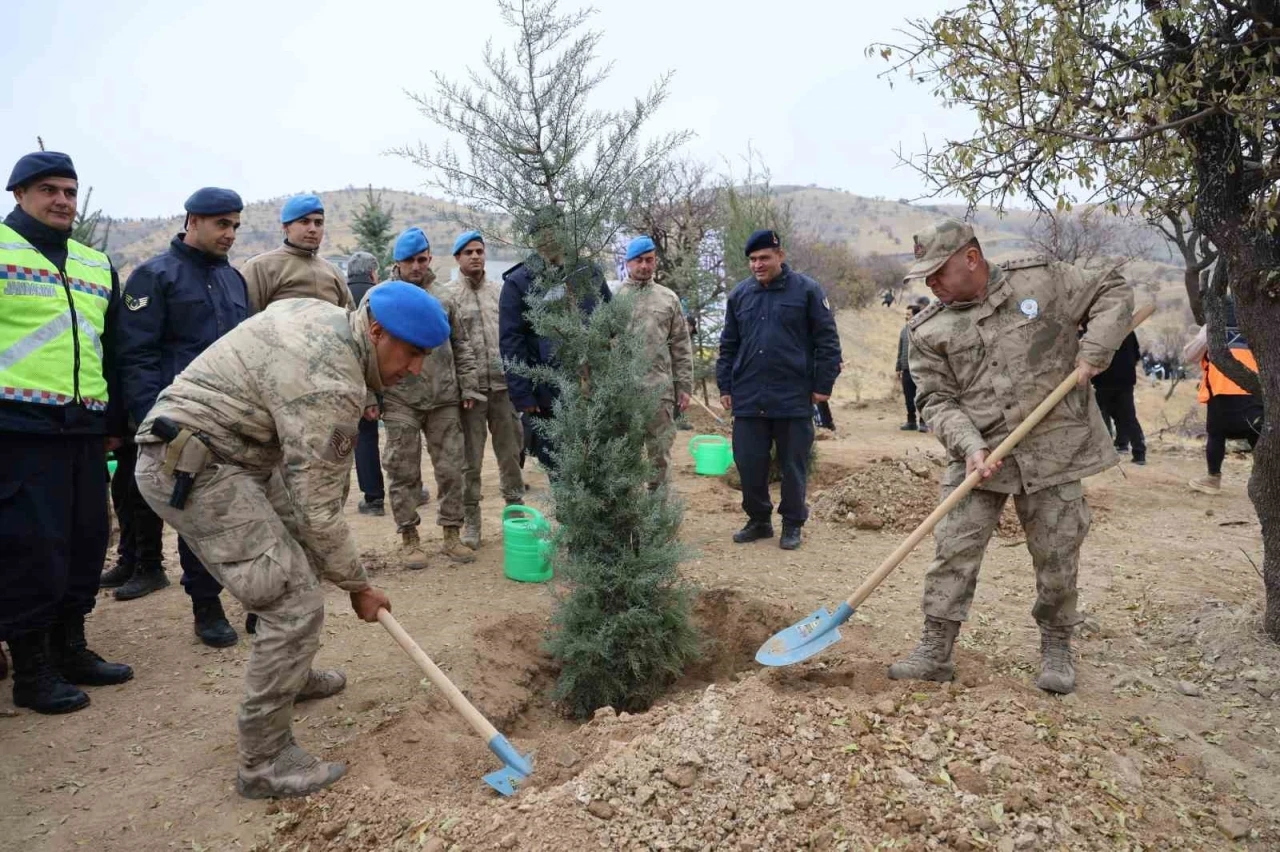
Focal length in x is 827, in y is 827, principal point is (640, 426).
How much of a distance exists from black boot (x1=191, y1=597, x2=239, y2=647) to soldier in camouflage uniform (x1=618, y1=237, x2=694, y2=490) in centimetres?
290

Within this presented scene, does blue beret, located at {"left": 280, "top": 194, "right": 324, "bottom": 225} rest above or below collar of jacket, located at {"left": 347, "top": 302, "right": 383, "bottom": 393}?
above

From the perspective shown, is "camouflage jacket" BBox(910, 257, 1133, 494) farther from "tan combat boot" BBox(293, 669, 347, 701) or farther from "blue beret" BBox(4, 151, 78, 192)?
"blue beret" BBox(4, 151, 78, 192)

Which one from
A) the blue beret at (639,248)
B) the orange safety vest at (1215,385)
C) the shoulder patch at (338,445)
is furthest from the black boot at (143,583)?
the orange safety vest at (1215,385)

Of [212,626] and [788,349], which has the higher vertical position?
[788,349]

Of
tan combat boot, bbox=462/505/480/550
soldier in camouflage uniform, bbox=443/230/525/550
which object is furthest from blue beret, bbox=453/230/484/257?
tan combat boot, bbox=462/505/480/550

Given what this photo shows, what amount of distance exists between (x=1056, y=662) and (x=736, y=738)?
175 cm

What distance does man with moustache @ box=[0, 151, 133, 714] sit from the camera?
3.56 m

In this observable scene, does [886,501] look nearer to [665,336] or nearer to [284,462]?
[665,336]

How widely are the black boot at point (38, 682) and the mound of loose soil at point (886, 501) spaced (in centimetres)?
520

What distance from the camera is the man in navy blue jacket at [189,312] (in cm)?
402

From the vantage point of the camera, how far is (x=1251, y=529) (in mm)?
6539

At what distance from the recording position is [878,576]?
3598mm

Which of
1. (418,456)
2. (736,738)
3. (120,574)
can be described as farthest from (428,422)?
(736,738)

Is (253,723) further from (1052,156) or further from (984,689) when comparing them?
(1052,156)
